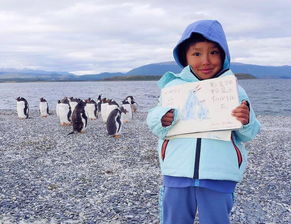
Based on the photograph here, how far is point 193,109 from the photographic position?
8.63 ft

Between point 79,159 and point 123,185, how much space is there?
2.79 metres

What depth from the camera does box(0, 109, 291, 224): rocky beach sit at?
5.25 metres

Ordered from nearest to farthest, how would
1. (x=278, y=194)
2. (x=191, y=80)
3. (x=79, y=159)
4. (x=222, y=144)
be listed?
(x=222, y=144), (x=191, y=80), (x=278, y=194), (x=79, y=159)

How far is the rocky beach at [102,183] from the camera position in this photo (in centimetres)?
525

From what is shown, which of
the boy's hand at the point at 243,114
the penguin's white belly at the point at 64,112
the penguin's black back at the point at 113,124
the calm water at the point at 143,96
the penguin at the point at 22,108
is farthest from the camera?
the calm water at the point at 143,96

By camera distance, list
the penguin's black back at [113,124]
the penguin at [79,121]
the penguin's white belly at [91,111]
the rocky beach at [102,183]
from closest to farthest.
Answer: the rocky beach at [102,183]
the penguin's black back at [113,124]
the penguin at [79,121]
the penguin's white belly at [91,111]

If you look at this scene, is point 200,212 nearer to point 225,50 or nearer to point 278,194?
point 225,50

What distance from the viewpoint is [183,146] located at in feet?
8.47

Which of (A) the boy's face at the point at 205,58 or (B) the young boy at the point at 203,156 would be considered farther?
(A) the boy's face at the point at 205,58

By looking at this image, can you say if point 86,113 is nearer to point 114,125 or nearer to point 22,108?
point 114,125

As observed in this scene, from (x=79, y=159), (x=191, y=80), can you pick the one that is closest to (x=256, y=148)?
(x=79, y=159)

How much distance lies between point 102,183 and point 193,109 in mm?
4618

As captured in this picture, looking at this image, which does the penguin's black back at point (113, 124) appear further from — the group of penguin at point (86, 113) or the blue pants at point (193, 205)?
the blue pants at point (193, 205)

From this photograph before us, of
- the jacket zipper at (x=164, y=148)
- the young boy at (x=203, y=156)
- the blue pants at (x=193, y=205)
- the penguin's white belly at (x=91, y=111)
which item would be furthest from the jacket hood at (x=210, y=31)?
the penguin's white belly at (x=91, y=111)
